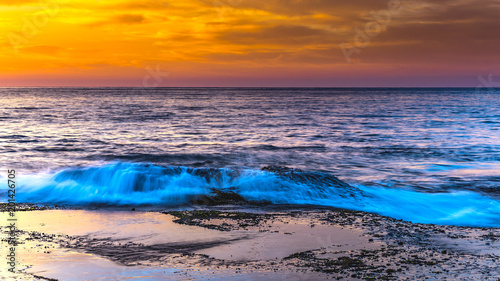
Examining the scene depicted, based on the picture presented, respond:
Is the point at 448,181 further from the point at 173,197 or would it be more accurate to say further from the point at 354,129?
the point at 354,129

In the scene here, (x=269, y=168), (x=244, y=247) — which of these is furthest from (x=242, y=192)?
(x=244, y=247)

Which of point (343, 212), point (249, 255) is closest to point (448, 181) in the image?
point (343, 212)

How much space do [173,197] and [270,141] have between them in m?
17.7

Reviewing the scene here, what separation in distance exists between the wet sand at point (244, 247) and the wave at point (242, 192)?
6.70ft

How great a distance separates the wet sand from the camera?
7.14m

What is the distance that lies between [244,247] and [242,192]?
21.6 feet

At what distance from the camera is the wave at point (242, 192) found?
13562mm

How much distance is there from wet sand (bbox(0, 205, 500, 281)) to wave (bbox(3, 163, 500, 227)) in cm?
204
